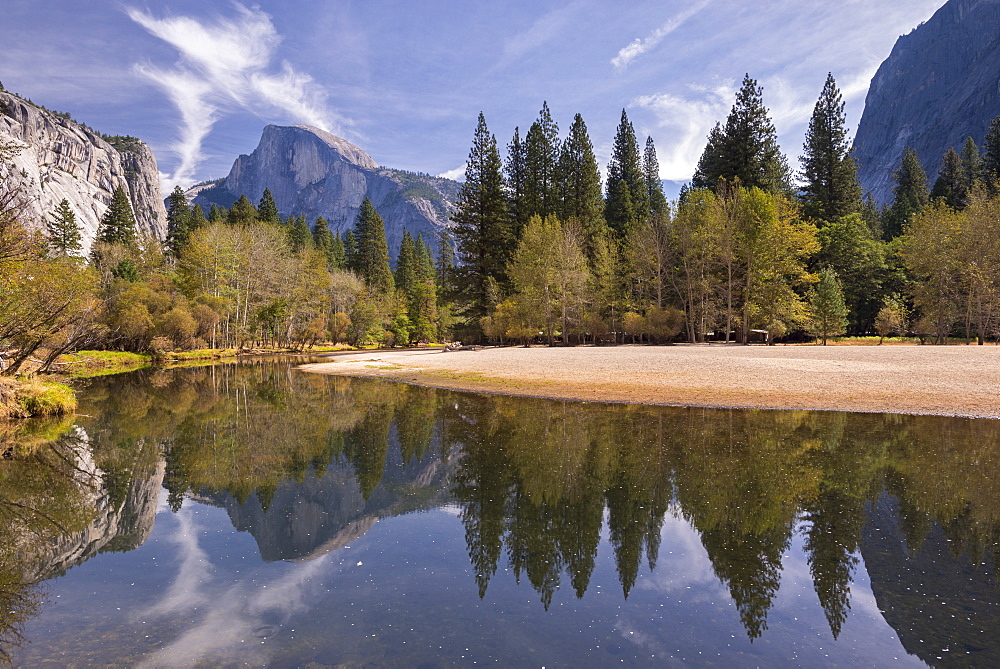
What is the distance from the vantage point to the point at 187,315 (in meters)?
41.8

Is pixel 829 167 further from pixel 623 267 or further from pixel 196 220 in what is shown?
pixel 196 220

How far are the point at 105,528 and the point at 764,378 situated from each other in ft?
63.2

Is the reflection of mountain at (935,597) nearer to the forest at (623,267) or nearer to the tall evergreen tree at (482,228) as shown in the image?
the forest at (623,267)

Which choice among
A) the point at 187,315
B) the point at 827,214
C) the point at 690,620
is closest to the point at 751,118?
the point at 827,214

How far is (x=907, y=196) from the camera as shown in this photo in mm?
57938

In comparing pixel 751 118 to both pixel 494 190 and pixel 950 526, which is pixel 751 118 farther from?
pixel 950 526

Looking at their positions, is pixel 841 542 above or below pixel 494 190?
below

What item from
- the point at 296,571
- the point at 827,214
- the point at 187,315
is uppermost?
the point at 827,214

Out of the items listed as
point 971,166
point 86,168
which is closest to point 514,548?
point 971,166

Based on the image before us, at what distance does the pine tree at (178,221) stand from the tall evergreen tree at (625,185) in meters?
58.5

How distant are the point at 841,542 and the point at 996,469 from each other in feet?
17.1

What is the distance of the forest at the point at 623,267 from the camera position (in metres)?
34.7

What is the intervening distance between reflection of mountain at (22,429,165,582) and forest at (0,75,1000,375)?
1379 centimetres

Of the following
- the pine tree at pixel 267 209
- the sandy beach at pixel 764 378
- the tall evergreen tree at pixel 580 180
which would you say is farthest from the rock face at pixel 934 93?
the pine tree at pixel 267 209
